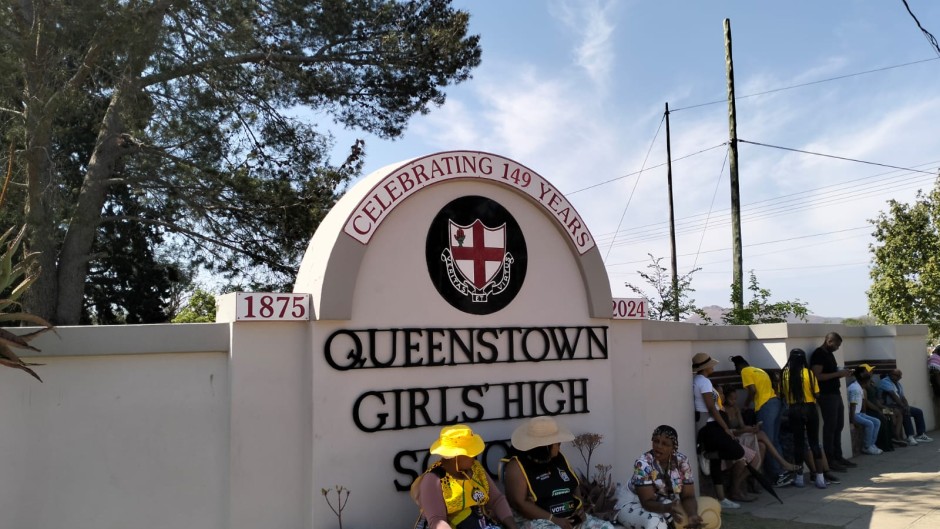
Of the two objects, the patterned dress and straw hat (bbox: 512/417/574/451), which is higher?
straw hat (bbox: 512/417/574/451)

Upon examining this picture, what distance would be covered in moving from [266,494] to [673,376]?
447 cm

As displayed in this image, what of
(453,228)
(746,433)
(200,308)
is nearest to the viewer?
(453,228)

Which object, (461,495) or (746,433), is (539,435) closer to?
(461,495)

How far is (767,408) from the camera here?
9023 millimetres

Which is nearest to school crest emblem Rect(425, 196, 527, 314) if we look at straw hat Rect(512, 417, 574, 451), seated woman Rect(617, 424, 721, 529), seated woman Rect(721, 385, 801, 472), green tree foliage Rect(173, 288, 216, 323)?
straw hat Rect(512, 417, 574, 451)

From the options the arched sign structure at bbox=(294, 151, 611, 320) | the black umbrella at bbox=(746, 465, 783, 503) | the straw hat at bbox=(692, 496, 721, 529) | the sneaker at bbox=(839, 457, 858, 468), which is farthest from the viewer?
the sneaker at bbox=(839, 457, 858, 468)

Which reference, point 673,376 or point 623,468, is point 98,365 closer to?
point 623,468

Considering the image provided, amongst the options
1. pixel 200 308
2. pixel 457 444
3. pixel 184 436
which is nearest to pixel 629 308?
pixel 457 444

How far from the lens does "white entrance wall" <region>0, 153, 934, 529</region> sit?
5043 millimetres

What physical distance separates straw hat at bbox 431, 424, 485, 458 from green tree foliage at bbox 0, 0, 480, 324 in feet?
24.9

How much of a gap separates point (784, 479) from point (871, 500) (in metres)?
1.14

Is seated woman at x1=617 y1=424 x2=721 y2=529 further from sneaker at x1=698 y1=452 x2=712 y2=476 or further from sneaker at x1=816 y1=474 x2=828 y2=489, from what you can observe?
sneaker at x1=816 y1=474 x2=828 y2=489

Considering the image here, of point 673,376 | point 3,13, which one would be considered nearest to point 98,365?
point 673,376

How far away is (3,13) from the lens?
10.0 metres
